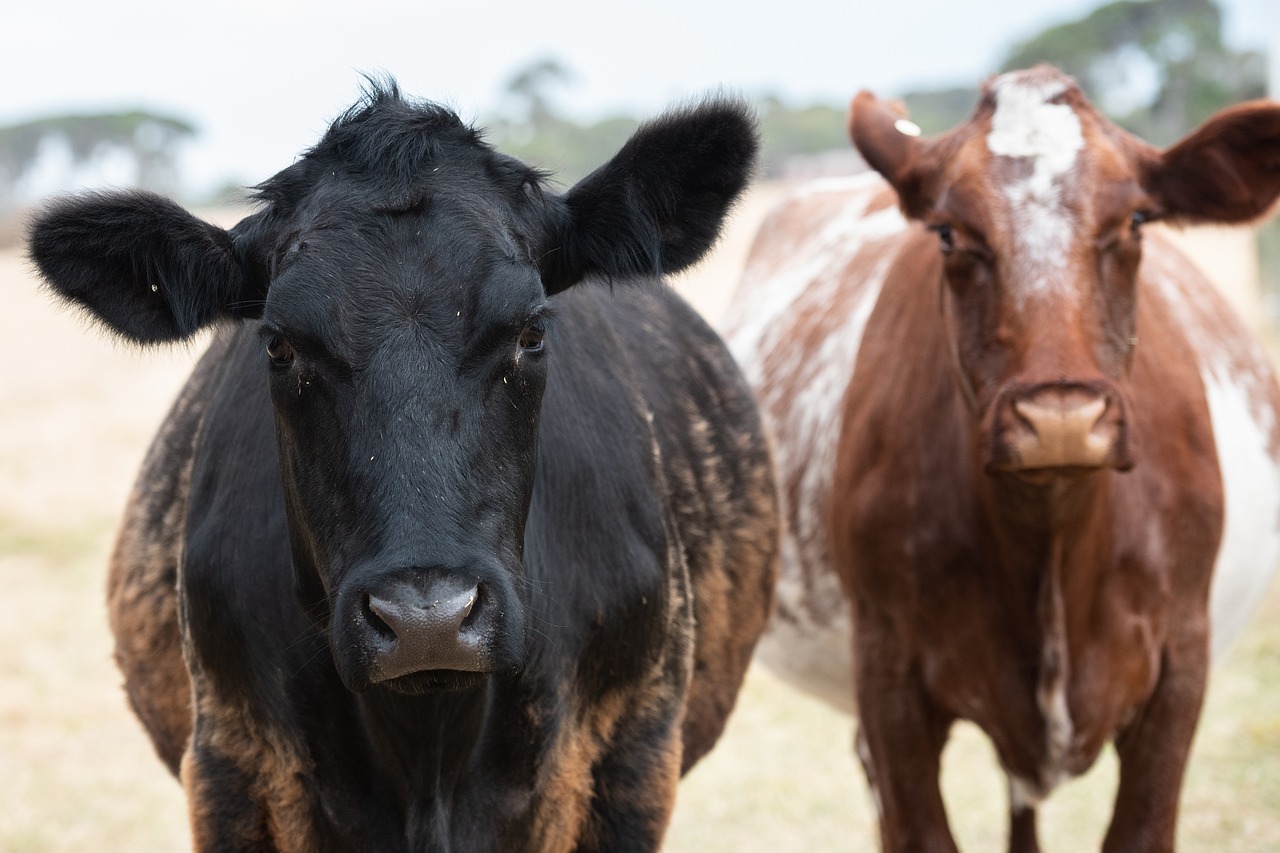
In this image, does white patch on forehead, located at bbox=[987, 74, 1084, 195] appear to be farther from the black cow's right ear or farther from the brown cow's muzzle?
the black cow's right ear

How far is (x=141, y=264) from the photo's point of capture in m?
3.19

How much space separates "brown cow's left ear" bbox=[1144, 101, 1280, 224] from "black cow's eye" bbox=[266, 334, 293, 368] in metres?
2.55

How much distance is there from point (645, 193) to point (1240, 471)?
9.55 ft

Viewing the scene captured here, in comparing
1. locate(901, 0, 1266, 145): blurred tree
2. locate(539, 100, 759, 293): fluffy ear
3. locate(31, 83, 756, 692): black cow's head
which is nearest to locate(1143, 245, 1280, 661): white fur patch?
locate(539, 100, 759, 293): fluffy ear

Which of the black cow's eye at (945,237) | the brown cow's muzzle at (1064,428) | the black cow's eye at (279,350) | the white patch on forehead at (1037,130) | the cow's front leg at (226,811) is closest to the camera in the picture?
the black cow's eye at (279,350)

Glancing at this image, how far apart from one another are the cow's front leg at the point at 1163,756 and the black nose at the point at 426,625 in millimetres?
2586

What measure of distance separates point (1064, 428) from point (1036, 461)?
0.12m

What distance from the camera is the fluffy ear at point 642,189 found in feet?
10.8

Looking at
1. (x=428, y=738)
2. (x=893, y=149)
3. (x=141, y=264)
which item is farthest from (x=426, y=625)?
(x=893, y=149)

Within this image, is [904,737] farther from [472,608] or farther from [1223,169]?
[472,608]

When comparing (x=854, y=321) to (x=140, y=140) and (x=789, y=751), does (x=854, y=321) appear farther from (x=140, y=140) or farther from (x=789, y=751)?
(x=140, y=140)

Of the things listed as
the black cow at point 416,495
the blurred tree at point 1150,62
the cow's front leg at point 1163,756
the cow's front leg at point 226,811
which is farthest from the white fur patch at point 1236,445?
the blurred tree at point 1150,62

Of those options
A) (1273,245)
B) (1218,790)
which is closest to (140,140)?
(1273,245)

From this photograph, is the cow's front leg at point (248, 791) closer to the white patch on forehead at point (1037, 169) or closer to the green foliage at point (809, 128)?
the white patch on forehead at point (1037, 169)
